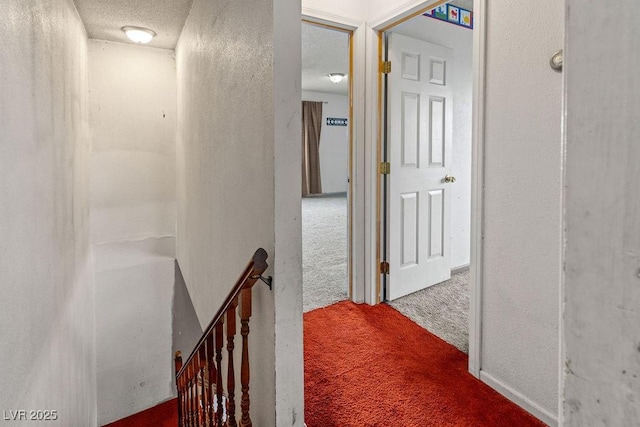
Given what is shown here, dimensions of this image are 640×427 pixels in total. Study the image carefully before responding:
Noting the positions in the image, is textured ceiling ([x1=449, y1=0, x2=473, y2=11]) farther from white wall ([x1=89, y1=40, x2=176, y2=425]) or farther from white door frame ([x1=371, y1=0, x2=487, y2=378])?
white wall ([x1=89, y1=40, x2=176, y2=425])

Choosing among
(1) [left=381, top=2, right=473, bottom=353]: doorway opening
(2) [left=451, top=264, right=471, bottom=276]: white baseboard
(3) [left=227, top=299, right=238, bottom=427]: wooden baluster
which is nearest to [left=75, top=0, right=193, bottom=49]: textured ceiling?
(1) [left=381, top=2, right=473, bottom=353]: doorway opening

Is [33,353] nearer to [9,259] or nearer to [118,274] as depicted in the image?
[9,259]

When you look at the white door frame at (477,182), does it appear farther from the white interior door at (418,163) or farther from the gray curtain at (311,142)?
the gray curtain at (311,142)

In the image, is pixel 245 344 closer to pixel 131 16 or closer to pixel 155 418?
pixel 131 16

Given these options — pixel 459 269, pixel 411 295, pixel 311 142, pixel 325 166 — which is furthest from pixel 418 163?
pixel 325 166

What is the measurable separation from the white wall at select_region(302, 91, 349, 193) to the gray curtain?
26 centimetres

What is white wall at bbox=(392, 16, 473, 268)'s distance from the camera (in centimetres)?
335

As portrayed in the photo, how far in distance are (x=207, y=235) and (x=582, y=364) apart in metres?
2.25

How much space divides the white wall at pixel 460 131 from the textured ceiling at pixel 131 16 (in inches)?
83.6

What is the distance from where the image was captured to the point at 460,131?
3.54 metres

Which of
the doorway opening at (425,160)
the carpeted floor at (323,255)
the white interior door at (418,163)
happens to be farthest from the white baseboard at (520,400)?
the carpeted floor at (323,255)

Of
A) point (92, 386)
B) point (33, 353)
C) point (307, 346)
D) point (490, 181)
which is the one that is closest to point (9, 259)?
point (33, 353)

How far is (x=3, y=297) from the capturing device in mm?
1109

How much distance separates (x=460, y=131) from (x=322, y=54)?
2.68 metres
